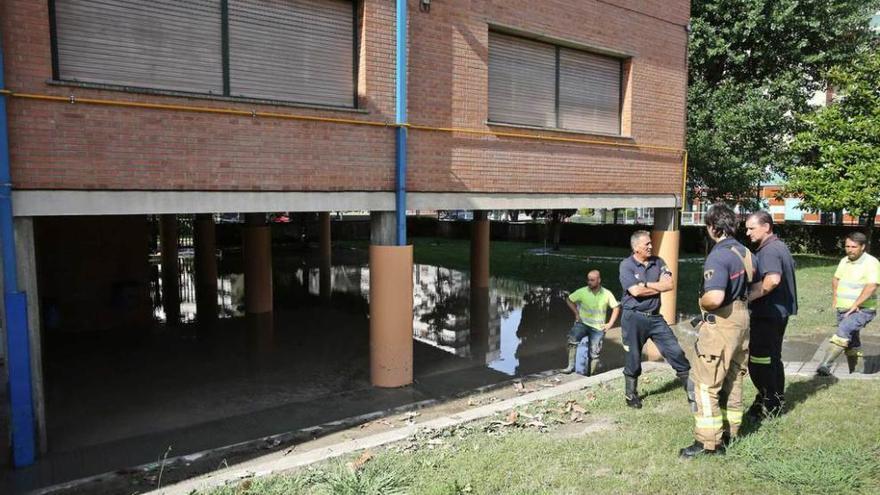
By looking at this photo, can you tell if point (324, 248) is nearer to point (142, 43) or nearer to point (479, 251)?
point (479, 251)

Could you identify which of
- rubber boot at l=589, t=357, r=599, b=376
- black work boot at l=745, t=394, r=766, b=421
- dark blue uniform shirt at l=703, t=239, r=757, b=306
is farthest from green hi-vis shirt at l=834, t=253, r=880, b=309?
dark blue uniform shirt at l=703, t=239, r=757, b=306

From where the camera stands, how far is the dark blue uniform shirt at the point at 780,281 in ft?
17.4

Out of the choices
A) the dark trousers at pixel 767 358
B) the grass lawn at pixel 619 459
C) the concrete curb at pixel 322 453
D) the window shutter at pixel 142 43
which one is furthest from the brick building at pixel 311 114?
the dark trousers at pixel 767 358

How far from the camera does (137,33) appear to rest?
687cm

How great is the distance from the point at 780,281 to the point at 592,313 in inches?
132

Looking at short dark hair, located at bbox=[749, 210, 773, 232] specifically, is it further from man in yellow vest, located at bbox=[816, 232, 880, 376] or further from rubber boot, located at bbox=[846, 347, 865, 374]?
rubber boot, located at bbox=[846, 347, 865, 374]

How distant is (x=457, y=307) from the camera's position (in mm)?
15352

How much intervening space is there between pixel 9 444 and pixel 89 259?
6757mm

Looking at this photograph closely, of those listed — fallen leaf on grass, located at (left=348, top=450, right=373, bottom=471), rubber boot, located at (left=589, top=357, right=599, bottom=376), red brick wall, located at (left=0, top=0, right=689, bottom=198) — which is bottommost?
rubber boot, located at (left=589, top=357, right=599, bottom=376)

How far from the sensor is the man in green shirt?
8.41m

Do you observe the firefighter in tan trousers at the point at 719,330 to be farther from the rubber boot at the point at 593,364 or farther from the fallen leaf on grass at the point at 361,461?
the rubber boot at the point at 593,364

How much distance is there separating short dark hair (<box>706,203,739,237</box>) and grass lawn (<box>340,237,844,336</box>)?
7.28 m

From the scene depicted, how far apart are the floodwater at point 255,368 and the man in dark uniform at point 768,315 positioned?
4.06 meters

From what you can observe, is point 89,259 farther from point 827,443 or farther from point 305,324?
point 827,443
